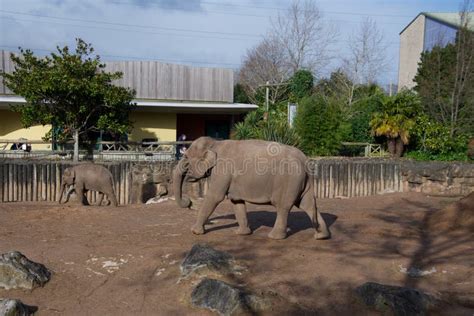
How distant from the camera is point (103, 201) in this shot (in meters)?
13.7

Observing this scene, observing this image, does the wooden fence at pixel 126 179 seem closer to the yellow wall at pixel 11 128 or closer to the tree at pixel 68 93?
the tree at pixel 68 93

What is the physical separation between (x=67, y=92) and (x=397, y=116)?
44.7ft

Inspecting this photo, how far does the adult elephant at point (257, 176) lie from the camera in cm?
791

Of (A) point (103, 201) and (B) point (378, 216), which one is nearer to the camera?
(B) point (378, 216)

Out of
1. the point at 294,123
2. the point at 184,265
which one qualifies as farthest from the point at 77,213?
the point at 294,123

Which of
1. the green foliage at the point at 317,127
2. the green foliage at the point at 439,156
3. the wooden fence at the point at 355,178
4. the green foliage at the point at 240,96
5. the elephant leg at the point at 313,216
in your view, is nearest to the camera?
the elephant leg at the point at 313,216

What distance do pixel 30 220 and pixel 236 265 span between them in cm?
521

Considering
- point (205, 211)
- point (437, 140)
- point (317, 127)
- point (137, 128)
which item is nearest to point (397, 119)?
point (437, 140)

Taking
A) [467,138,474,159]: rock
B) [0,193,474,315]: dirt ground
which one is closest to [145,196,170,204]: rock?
[0,193,474,315]: dirt ground

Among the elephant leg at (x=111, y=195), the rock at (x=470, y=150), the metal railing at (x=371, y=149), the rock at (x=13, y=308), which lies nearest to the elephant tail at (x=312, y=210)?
the rock at (x=13, y=308)

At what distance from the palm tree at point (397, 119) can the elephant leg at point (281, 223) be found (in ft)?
51.7

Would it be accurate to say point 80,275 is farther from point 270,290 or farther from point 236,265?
point 270,290

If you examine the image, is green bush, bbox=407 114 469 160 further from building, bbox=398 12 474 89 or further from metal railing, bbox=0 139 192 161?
building, bbox=398 12 474 89

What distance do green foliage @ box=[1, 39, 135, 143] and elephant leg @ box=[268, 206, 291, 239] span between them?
1147cm
